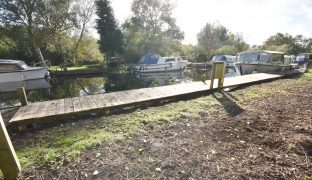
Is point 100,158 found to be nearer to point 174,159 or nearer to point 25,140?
point 174,159

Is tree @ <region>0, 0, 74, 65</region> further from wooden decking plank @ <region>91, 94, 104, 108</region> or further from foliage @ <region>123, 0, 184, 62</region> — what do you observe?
wooden decking plank @ <region>91, 94, 104, 108</region>

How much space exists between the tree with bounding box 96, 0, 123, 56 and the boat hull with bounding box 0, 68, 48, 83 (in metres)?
12.1

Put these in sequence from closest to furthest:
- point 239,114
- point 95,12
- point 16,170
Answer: point 16,170 → point 239,114 → point 95,12

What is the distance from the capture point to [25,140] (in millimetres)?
3469

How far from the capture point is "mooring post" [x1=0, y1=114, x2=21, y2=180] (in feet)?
7.13

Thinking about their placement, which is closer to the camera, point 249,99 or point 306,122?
point 306,122

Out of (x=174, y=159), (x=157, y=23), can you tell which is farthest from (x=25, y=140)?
(x=157, y=23)

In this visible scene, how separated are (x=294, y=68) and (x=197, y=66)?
14.2 m

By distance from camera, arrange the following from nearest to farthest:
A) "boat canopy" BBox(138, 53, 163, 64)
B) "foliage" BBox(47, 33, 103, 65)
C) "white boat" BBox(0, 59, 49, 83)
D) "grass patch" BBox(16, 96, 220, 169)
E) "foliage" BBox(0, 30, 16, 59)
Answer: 1. "grass patch" BBox(16, 96, 220, 169)
2. "white boat" BBox(0, 59, 49, 83)
3. "foliage" BBox(0, 30, 16, 59)
4. "boat canopy" BBox(138, 53, 163, 64)
5. "foliage" BBox(47, 33, 103, 65)

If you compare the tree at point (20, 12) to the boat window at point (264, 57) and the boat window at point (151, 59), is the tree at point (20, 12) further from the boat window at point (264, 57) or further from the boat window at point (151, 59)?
the boat window at point (264, 57)

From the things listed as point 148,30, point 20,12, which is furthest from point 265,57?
point 20,12

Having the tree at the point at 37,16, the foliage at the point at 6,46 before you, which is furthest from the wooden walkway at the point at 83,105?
the foliage at the point at 6,46

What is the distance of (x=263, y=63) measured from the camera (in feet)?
38.5

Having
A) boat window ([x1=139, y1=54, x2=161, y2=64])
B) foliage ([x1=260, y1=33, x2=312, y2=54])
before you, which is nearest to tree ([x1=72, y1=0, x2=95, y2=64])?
boat window ([x1=139, y1=54, x2=161, y2=64])
